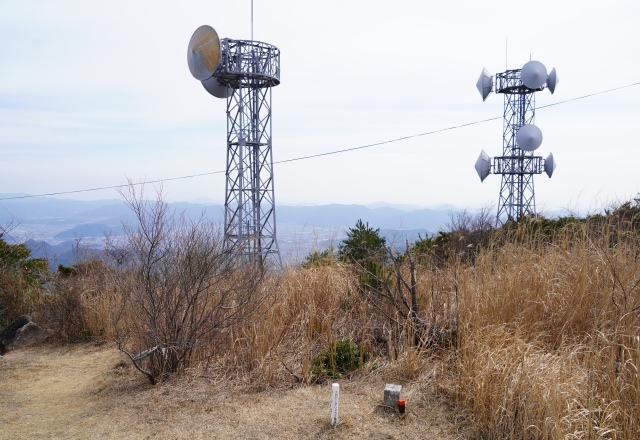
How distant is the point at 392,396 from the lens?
4500mm

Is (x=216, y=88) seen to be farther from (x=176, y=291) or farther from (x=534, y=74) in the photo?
(x=176, y=291)

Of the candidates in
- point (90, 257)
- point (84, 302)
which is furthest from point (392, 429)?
point (90, 257)

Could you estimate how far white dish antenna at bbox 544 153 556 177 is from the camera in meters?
23.6

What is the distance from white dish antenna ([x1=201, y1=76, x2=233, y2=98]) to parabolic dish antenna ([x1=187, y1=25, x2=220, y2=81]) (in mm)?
669

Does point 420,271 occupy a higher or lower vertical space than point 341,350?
higher

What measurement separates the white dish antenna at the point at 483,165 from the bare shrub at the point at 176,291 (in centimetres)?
1987

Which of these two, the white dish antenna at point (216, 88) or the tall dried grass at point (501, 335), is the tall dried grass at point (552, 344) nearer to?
the tall dried grass at point (501, 335)

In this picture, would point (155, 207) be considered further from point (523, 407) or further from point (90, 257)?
point (90, 257)

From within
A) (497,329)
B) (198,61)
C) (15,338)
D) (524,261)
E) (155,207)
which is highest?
(198,61)

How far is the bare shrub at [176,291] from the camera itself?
18.6 ft

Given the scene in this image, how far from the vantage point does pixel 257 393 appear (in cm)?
517

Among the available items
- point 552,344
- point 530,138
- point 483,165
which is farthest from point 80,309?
point 483,165

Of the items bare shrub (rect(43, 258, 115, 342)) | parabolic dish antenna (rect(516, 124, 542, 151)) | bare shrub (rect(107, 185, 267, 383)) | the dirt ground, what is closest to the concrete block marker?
the dirt ground

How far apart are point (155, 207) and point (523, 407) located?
13.6 feet
